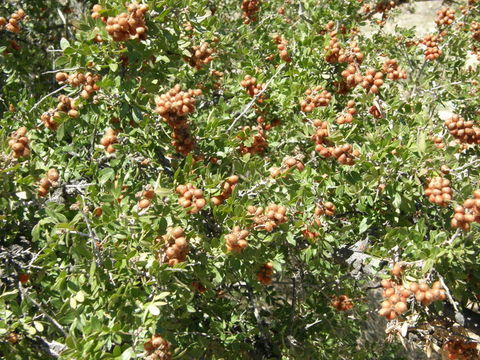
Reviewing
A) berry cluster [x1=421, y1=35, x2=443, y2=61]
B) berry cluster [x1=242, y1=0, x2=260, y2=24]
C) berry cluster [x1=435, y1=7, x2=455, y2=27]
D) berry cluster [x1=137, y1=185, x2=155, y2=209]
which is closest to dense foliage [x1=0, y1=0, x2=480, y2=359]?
berry cluster [x1=137, y1=185, x2=155, y2=209]

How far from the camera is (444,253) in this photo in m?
2.67

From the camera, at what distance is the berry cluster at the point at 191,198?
2.55m

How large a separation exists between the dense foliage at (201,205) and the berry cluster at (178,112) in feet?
0.03

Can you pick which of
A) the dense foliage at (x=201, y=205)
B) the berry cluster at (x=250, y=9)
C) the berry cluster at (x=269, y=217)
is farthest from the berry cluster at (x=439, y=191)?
the berry cluster at (x=250, y=9)

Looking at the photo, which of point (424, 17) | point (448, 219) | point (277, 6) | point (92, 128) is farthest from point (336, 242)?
point (424, 17)

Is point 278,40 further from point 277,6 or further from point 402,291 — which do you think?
point 277,6

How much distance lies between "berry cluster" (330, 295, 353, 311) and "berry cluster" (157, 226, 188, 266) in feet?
7.95

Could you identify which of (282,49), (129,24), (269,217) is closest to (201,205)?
(269,217)

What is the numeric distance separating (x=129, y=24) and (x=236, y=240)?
1545 mm

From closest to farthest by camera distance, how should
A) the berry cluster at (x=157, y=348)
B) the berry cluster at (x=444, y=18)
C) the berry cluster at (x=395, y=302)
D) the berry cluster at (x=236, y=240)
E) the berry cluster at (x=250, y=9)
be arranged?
the berry cluster at (x=157, y=348) → the berry cluster at (x=236, y=240) → the berry cluster at (x=395, y=302) → the berry cluster at (x=250, y=9) → the berry cluster at (x=444, y=18)

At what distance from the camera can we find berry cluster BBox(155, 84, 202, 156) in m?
2.84

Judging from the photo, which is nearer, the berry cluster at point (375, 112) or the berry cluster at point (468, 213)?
the berry cluster at point (468, 213)

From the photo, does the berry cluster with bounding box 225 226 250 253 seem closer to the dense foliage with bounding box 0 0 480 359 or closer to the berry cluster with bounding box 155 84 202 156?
the dense foliage with bounding box 0 0 480 359

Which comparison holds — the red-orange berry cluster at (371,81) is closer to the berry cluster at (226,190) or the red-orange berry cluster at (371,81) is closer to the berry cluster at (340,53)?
the berry cluster at (340,53)
